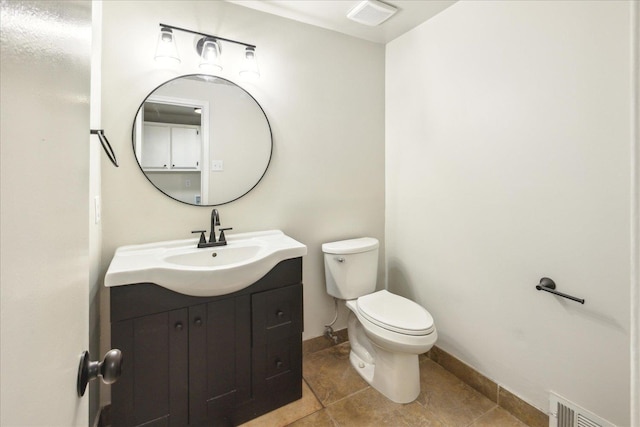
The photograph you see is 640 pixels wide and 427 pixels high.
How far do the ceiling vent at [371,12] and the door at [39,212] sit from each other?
1.69 meters

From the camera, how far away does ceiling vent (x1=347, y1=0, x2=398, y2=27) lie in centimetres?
174

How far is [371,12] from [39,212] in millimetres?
2061

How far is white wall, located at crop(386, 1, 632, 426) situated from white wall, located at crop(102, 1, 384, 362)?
35 centimetres

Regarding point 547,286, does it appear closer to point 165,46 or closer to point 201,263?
point 201,263

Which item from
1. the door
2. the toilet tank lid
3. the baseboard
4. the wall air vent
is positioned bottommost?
the baseboard

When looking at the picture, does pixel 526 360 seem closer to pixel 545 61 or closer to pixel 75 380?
pixel 545 61

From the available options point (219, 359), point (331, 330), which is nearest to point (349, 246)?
point (331, 330)

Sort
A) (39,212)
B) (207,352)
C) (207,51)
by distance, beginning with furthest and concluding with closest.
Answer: (207,51) < (207,352) < (39,212)

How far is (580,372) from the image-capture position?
4.22 ft

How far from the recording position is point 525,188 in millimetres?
1455

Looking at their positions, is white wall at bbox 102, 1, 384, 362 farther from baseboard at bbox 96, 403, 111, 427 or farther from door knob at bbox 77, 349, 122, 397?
door knob at bbox 77, 349, 122, 397

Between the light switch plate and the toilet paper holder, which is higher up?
the light switch plate

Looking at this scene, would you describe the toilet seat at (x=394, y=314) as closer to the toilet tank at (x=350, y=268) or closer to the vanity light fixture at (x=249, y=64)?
the toilet tank at (x=350, y=268)

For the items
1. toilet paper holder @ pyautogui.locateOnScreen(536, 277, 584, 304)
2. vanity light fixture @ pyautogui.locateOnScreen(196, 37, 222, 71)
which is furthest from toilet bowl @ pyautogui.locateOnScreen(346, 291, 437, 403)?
vanity light fixture @ pyautogui.locateOnScreen(196, 37, 222, 71)
